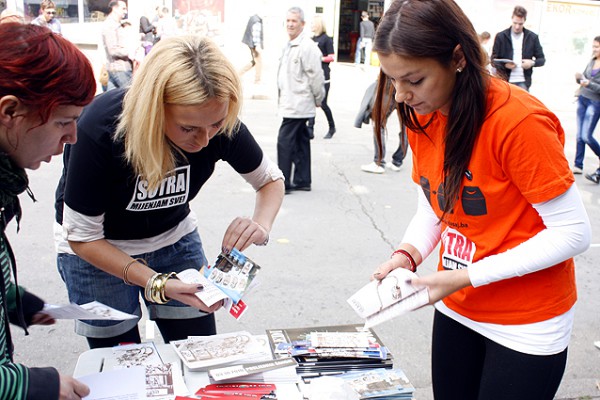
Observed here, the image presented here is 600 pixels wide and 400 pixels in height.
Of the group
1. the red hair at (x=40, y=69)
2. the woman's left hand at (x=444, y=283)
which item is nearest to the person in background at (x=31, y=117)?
the red hair at (x=40, y=69)

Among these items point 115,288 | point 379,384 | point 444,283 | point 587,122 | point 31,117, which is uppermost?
point 31,117

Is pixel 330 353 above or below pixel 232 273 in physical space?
below

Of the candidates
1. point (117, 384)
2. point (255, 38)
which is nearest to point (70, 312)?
point (117, 384)

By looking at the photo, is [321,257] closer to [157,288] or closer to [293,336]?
[293,336]

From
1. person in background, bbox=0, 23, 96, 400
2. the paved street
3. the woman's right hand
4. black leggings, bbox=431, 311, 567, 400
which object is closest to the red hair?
person in background, bbox=0, 23, 96, 400

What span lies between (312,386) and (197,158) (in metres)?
0.82

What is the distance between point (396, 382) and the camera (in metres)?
1.74

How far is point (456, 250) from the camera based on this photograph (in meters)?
1.70

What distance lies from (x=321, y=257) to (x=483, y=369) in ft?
9.19

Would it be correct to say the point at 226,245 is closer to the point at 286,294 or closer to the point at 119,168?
the point at 119,168

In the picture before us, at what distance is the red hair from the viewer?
3.80 ft

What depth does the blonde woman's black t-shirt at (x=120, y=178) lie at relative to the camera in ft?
5.55

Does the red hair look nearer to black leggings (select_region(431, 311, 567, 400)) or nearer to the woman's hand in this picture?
the woman's hand

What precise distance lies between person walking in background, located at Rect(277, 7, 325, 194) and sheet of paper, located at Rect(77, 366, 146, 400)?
4.34 meters
